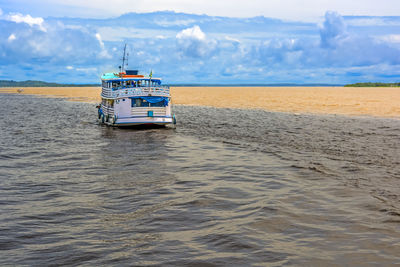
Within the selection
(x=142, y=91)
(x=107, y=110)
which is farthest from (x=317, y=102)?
(x=142, y=91)

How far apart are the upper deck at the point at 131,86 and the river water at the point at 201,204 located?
1055 cm

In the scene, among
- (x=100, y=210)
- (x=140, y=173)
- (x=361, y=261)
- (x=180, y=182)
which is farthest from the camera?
(x=140, y=173)

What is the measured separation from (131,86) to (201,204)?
2722 cm

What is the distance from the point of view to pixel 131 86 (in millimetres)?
37875

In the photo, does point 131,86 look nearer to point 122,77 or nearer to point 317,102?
point 122,77

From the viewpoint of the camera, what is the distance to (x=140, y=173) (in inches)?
682

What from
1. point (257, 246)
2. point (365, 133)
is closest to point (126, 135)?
point (365, 133)

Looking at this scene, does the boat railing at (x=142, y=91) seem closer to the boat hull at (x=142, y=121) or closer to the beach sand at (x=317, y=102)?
the boat hull at (x=142, y=121)

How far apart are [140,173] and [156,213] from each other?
6021 millimetres

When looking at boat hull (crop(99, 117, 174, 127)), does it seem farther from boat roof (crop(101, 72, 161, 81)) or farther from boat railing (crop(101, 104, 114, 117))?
boat roof (crop(101, 72, 161, 81))

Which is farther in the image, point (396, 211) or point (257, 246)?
point (396, 211)

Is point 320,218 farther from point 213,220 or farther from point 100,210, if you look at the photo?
point 100,210

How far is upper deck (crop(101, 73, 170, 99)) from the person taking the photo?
3512cm

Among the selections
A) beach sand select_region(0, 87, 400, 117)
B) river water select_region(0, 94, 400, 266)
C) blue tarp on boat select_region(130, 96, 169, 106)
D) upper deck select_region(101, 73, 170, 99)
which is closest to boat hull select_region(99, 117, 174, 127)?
blue tarp on boat select_region(130, 96, 169, 106)
